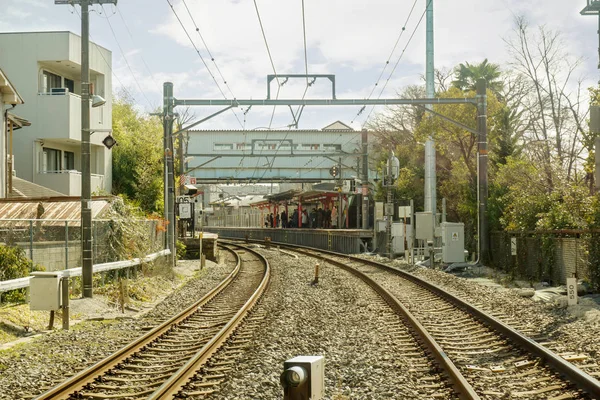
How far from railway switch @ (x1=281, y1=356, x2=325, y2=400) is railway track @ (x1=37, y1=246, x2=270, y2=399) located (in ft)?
7.80

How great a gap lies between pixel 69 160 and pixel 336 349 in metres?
24.5

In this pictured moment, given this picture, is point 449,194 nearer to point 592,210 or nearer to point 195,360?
point 592,210

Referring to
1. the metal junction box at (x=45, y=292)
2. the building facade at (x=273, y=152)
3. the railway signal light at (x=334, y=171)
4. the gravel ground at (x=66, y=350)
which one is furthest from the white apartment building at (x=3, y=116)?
the building facade at (x=273, y=152)

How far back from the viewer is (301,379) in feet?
17.3

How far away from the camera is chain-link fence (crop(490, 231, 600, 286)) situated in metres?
17.3

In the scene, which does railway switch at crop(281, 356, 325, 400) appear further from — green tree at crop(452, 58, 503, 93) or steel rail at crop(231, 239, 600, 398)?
green tree at crop(452, 58, 503, 93)

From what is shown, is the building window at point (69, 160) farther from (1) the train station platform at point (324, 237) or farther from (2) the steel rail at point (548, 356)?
(2) the steel rail at point (548, 356)

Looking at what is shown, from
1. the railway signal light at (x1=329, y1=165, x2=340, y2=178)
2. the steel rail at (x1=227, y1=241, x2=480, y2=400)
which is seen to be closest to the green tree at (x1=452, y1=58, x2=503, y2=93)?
the railway signal light at (x1=329, y1=165, x2=340, y2=178)

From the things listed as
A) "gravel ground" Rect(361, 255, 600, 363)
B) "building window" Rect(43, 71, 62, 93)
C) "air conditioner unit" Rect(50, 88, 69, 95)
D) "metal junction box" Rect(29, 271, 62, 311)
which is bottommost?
"gravel ground" Rect(361, 255, 600, 363)

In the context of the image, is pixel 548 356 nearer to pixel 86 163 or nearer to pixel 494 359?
pixel 494 359

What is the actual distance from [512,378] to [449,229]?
17.6m

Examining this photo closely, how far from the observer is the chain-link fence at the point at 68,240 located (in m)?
15.2

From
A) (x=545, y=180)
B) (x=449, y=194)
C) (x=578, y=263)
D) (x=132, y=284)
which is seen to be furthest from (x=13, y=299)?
(x=449, y=194)

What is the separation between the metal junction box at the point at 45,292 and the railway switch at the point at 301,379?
322 inches
